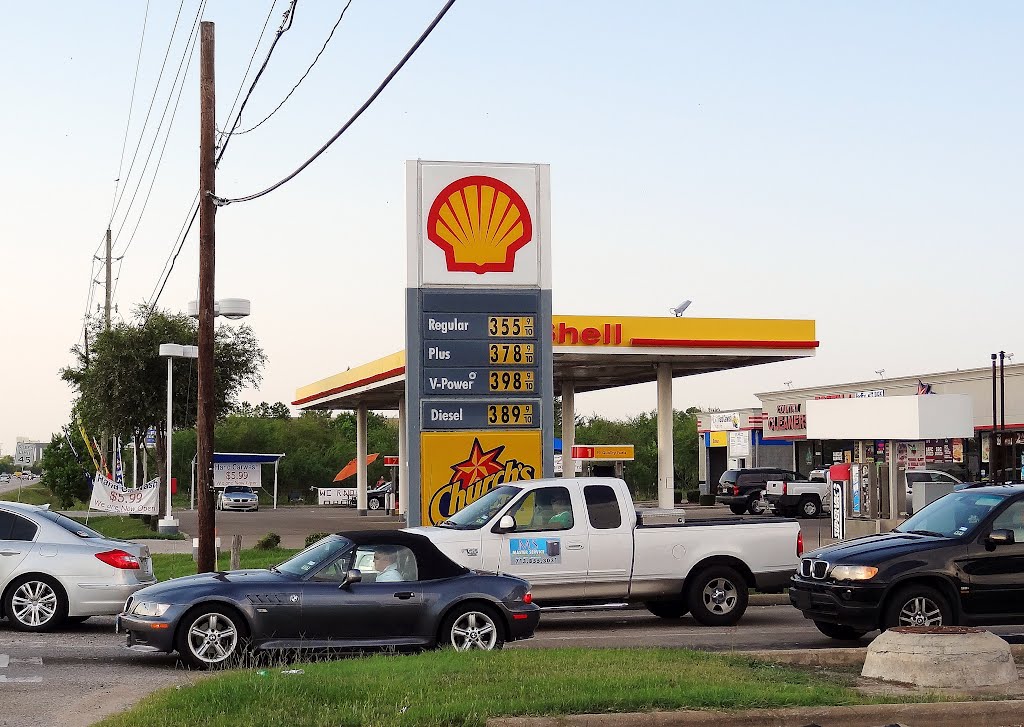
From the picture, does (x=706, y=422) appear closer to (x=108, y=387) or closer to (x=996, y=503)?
(x=108, y=387)

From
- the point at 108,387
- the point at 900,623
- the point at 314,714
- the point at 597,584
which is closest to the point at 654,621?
the point at 597,584

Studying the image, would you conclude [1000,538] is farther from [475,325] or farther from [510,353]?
[475,325]

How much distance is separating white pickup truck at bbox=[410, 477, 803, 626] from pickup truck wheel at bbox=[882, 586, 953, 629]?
2.94 metres

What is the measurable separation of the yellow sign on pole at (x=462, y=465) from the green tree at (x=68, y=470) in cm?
5714

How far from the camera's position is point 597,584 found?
640 inches

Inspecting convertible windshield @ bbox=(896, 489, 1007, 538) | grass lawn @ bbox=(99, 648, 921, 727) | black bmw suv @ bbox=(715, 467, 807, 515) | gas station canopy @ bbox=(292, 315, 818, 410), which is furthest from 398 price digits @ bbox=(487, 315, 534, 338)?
black bmw suv @ bbox=(715, 467, 807, 515)

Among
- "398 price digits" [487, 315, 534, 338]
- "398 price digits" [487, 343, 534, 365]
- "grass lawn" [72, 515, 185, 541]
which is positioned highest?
"398 price digits" [487, 315, 534, 338]

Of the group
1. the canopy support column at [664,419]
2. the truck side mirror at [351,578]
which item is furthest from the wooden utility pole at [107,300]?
the truck side mirror at [351,578]

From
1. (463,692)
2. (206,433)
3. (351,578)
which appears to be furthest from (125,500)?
(463,692)

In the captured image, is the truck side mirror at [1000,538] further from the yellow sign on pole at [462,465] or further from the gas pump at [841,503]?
the gas pump at [841,503]

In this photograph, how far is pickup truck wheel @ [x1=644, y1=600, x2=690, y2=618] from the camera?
1718 cm

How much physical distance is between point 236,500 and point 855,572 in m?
54.0

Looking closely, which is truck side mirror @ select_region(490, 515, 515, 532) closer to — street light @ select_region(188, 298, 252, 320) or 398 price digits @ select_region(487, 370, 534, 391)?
398 price digits @ select_region(487, 370, 534, 391)

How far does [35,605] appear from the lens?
51.7 ft
